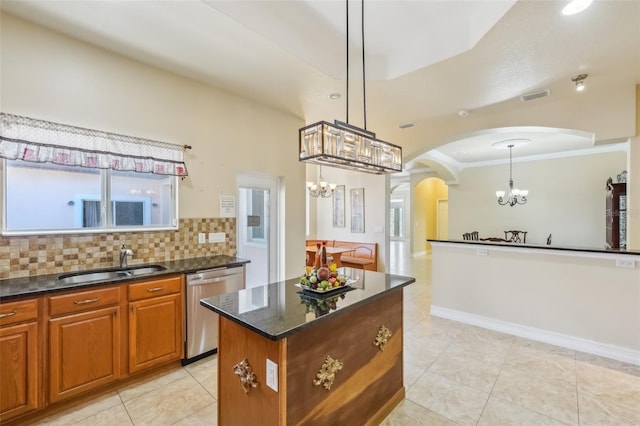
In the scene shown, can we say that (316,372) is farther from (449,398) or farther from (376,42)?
(376,42)

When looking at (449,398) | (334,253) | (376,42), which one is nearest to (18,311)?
(449,398)

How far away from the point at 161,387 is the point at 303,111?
3527mm

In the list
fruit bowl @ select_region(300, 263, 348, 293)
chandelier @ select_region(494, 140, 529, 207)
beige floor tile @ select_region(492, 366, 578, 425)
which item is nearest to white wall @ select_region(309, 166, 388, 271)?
chandelier @ select_region(494, 140, 529, 207)

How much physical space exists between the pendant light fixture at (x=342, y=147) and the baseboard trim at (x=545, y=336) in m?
2.79

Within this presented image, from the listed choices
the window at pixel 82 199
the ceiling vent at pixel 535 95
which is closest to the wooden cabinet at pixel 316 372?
the window at pixel 82 199

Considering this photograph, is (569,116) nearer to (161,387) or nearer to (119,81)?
(119,81)

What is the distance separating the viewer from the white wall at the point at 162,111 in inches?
91.5

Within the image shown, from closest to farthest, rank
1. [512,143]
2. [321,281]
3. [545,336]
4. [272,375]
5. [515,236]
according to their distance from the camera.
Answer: [272,375], [321,281], [545,336], [512,143], [515,236]

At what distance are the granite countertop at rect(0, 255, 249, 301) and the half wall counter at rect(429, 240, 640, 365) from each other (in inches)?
115

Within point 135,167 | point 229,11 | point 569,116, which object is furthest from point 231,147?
point 569,116

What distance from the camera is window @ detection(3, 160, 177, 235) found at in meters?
2.32

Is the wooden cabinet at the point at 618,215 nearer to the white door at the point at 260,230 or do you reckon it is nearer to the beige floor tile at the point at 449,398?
the beige floor tile at the point at 449,398

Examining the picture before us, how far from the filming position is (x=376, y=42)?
2762 millimetres

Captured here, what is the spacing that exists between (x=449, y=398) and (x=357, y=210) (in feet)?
16.6
